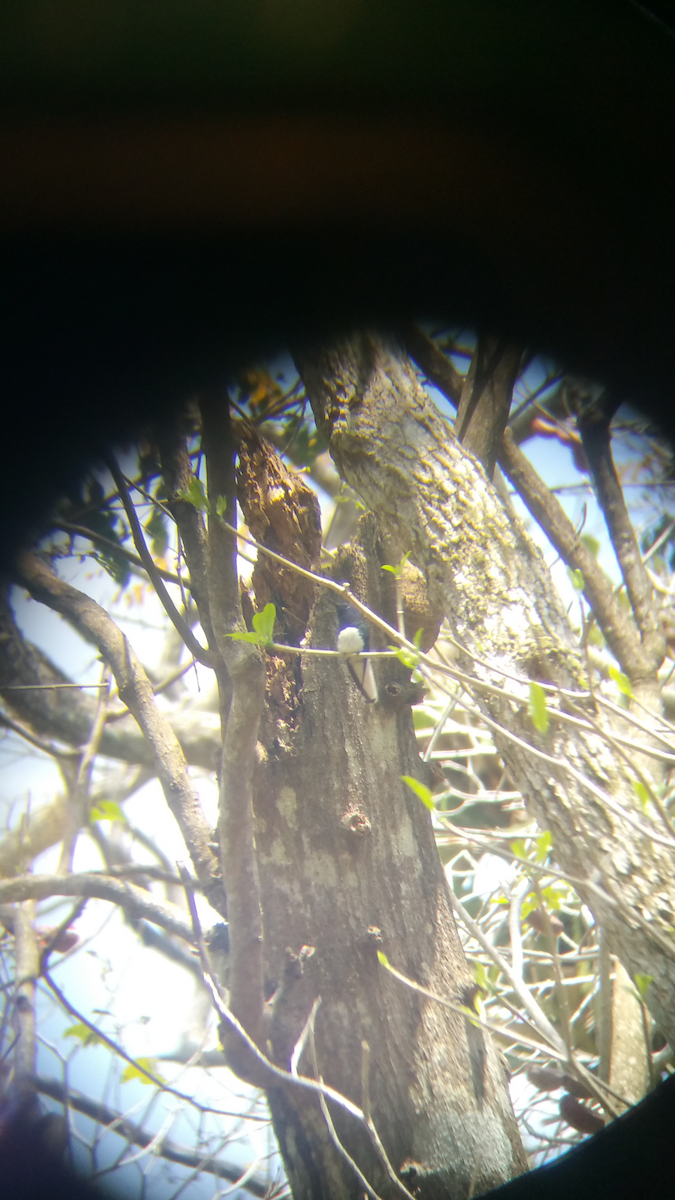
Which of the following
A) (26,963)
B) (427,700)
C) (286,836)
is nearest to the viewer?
(26,963)

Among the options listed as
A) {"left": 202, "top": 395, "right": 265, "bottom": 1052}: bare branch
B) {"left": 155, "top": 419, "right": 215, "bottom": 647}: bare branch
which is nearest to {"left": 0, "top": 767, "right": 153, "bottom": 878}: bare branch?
{"left": 202, "top": 395, "right": 265, "bottom": 1052}: bare branch

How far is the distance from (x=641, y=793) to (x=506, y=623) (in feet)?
0.65

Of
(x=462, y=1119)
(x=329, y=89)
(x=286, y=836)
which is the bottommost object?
(x=462, y=1119)

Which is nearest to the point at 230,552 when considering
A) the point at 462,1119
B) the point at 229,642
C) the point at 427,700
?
the point at 229,642

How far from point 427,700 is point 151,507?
42 cm

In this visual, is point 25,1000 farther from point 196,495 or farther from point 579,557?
point 579,557

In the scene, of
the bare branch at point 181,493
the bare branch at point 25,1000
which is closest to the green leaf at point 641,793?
the bare branch at point 181,493

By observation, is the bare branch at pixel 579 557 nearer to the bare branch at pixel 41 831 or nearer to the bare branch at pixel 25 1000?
the bare branch at pixel 41 831

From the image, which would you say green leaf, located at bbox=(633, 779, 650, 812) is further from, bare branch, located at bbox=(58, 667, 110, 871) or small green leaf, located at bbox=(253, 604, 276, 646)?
bare branch, located at bbox=(58, 667, 110, 871)

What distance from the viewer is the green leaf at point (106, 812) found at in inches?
23.4

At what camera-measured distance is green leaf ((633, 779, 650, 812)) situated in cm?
51

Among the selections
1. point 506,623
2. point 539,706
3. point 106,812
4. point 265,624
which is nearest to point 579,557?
point 506,623

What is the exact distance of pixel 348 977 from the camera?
60 cm

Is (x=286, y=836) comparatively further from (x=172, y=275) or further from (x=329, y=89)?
(x=329, y=89)
